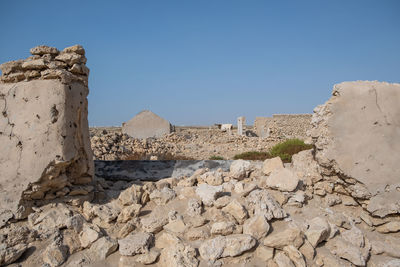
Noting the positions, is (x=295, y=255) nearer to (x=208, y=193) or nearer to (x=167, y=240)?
(x=208, y=193)

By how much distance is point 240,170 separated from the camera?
3.33m

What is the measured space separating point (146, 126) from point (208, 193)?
1343cm

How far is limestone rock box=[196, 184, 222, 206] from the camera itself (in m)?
2.83

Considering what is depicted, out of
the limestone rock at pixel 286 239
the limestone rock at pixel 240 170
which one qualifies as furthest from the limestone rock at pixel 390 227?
the limestone rock at pixel 240 170

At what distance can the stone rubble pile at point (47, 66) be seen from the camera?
2.88 m

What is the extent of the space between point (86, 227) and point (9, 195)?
79 cm

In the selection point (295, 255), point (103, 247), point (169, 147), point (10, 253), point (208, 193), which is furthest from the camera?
point (169, 147)

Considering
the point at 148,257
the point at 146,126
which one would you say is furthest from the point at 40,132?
the point at 146,126

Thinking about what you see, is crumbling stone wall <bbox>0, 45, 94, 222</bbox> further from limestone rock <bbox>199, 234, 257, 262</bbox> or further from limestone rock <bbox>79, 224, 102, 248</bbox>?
limestone rock <bbox>199, 234, 257, 262</bbox>

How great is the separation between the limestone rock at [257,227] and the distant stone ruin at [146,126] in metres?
13.7

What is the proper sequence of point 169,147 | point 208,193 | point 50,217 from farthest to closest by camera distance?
point 169,147
point 208,193
point 50,217

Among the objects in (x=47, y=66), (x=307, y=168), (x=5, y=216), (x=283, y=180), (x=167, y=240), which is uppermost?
(x=47, y=66)

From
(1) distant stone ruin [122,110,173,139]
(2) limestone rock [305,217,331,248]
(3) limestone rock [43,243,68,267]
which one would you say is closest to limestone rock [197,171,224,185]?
(2) limestone rock [305,217,331,248]

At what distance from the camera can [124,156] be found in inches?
391
